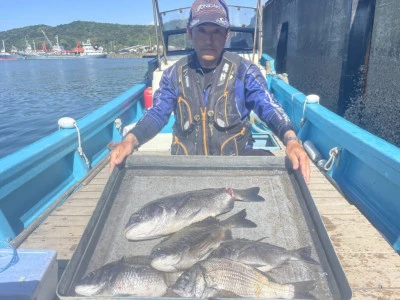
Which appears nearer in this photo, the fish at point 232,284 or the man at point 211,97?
the fish at point 232,284

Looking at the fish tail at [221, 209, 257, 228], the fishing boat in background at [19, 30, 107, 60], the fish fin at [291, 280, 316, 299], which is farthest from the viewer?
the fishing boat in background at [19, 30, 107, 60]

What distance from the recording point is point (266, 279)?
1688mm

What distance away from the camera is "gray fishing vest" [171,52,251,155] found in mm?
3479

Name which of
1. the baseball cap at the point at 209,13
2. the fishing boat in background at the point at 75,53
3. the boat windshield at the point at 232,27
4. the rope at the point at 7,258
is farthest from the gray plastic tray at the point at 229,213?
the fishing boat in background at the point at 75,53

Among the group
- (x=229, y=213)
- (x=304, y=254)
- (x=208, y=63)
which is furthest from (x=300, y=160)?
(x=208, y=63)

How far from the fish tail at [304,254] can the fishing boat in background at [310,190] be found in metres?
0.22

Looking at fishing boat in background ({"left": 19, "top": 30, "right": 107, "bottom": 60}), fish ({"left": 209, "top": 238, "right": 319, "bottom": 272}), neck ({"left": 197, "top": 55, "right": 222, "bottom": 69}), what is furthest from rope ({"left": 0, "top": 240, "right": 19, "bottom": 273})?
fishing boat in background ({"left": 19, "top": 30, "right": 107, "bottom": 60})

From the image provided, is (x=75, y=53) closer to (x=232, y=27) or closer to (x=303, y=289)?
(x=232, y=27)

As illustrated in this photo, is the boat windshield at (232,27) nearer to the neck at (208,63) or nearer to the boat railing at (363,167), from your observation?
the boat railing at (363,167)

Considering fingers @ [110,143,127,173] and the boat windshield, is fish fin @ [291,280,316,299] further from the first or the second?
the boat windshield

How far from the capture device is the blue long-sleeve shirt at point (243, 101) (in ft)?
10.6

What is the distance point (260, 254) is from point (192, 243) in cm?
39

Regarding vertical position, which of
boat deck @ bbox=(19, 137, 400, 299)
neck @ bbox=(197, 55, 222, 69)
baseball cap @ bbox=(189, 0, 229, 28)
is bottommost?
boat deck @ bbox=(19, 137, 400, 299)

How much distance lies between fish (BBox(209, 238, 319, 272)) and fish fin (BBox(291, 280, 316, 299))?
156 mm
